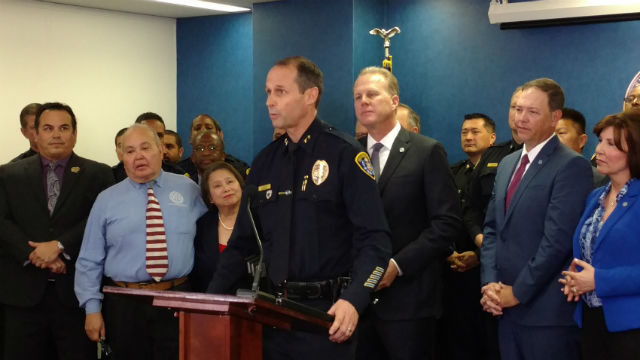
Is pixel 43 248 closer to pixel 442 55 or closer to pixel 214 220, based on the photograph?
pixel 214 220

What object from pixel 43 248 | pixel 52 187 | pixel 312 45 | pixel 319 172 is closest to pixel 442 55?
pixel 312 45

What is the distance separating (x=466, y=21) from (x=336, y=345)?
441 centimetres

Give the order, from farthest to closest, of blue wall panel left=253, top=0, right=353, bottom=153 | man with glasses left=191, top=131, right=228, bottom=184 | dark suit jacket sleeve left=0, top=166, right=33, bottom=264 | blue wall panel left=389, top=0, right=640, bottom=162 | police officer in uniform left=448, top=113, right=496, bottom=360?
1. blue wall panel left=253, top=0, right=353, bottom=153
2. blue wall panel left=389, top=0, right=640, bottom=162
3. man with glasses left=191, top=131, right=228, bottom=184
4. police officer in uniform left=448, top=113, right=496, bottom=360
5. dark suit jacket sleeve left=0, top=166, right=33, bottom=264

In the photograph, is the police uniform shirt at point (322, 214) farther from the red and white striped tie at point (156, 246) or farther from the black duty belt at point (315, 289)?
the red and white striped tie at point (156, 246)

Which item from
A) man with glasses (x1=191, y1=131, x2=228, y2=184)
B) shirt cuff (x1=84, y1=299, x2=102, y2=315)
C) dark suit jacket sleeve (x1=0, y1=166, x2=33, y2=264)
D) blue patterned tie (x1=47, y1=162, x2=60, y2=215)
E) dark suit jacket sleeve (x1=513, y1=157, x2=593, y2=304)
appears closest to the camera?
dark suit jacket sleeve (x1=513, y1=157, x2=593, y2=304)

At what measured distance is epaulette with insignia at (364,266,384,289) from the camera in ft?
8.42

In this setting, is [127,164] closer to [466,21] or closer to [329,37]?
[329,37]

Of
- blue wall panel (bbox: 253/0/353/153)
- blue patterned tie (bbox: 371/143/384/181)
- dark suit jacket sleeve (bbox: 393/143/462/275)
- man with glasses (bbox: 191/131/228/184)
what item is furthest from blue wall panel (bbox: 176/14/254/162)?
dark suit jacket sleeve (bbox: 393/143/462/275)

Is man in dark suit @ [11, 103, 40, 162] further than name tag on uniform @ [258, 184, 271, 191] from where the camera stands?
Yes

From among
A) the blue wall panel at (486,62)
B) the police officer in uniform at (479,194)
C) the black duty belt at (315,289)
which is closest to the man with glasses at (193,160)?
the police officer in uniform at (479,194)

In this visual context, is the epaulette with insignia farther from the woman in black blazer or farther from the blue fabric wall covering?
the blue fabric wall covering

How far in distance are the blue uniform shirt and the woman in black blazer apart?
7 centimetres

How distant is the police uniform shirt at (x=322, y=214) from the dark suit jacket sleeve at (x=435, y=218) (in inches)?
26.1

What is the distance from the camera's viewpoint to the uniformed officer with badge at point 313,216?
2.63 m
